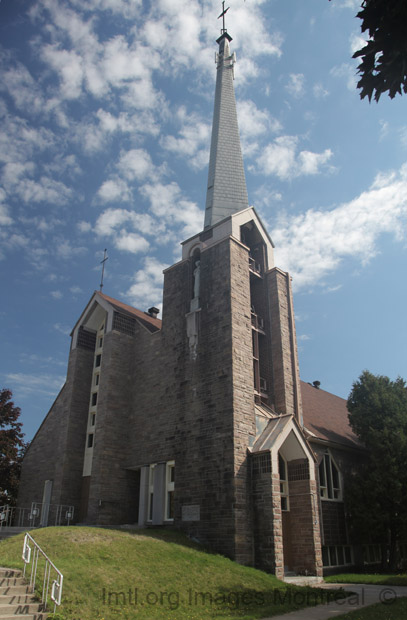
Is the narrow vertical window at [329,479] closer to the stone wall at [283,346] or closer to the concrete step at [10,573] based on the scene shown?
the stone wall at [283,346]

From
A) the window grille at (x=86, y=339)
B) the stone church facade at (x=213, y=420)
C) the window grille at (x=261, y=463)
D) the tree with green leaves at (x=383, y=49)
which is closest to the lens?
the tree with green leaves at (x=383, y=49)

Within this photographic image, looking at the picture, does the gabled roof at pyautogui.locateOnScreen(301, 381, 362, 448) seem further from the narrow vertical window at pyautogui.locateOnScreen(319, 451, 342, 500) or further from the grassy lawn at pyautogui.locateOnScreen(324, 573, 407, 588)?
the grassy lawn at pyautogui.locateOnScreen(324, 573, 407, 588)

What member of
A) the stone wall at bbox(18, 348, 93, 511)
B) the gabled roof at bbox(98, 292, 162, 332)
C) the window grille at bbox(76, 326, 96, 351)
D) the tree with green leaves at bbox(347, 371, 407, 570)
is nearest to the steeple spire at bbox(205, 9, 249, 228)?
the gabled roof at bbox(98, 292, 162, 332)

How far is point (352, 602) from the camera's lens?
12.5 meters

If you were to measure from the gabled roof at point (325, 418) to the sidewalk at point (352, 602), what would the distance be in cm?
698

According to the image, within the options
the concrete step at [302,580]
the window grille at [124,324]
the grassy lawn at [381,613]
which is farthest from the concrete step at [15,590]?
the window grille at [124,324]

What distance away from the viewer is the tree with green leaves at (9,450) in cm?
2622

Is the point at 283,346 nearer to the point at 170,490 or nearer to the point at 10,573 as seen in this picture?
the point at 170,490

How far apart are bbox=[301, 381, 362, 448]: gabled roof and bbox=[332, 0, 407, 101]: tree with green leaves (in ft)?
52.8

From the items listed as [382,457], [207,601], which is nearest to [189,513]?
[207,601]

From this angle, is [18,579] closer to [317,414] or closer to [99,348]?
[99,348]

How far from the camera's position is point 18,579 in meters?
10.2

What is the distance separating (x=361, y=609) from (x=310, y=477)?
7.44 meters

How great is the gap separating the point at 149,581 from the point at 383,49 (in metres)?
12.2
